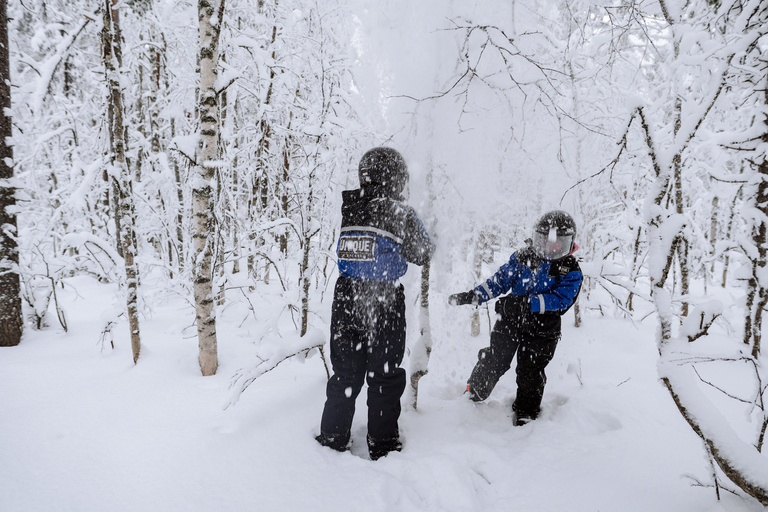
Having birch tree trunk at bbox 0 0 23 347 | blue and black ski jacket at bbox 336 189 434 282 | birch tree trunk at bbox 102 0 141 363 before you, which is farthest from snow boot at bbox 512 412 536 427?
birch tree trunk at bbox 0 0 23 347

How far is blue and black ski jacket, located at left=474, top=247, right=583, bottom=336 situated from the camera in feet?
8.98

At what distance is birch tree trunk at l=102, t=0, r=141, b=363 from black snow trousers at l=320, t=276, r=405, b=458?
2.18 m

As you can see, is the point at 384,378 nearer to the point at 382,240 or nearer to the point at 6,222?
the point at 382,240

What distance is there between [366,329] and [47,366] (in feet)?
10.5

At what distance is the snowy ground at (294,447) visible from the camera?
6.05 ft

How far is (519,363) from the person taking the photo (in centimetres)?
299

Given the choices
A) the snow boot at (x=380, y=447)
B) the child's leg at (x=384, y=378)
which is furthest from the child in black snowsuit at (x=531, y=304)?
the snow boot at (x=380, y=447)

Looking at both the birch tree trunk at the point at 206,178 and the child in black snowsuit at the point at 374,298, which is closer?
the child in black snowsuit at the point at 374,298

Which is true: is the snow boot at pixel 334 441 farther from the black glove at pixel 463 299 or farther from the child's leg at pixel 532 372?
the child's leg at pixel 532 372

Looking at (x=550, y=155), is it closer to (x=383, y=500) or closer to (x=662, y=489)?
(x=662, y=489)

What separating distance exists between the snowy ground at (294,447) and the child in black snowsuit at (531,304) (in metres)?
0.26

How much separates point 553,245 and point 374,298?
5.10ft

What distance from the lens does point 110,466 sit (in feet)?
6.38

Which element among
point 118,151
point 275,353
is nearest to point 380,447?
point 275,353
